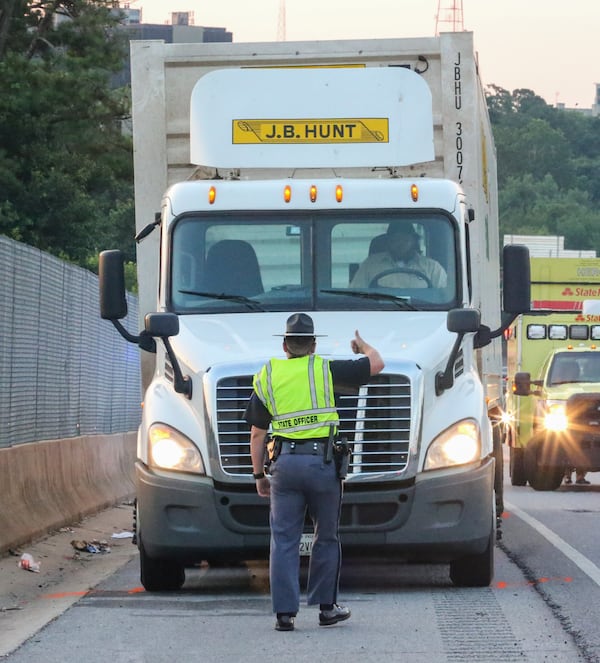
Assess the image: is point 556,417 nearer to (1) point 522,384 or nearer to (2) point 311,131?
(1) point 522,384

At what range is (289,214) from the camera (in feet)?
43.7

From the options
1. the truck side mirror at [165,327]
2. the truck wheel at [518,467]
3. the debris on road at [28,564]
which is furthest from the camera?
the truck wheel at [518,467]

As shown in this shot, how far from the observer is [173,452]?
39.9 feet

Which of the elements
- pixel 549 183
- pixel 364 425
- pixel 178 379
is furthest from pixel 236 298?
pixel 549 183

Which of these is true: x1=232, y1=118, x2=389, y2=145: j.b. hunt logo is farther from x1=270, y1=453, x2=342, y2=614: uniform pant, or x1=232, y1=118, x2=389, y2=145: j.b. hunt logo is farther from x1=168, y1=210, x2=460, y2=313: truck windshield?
x1=270, y1=453, x2=342, y2=614: uniform pant

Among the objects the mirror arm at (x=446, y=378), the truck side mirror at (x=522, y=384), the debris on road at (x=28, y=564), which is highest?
the truck side mirror at (x=522, y=384)

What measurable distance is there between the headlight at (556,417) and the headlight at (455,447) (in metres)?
13.6

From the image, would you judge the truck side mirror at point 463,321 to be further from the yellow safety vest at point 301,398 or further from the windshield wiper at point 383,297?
the yellow safety vest at point 301,398

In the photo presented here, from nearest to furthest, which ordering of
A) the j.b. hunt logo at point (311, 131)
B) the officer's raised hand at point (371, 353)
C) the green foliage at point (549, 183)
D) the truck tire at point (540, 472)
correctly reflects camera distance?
the officer's raised hand at point (371, 353)
the j.b. hunt logo at point (311, 131)
the truck tire at point (540, 472)
the green foliage at point (549, 183)

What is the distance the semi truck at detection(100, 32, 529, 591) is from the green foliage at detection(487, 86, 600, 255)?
6216 inches

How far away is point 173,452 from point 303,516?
1534 mm

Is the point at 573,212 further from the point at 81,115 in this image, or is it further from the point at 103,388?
the point at 103,388

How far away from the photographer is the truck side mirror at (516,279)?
1268cm

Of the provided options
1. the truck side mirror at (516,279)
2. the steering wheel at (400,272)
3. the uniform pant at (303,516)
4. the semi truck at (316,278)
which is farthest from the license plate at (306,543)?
the truck side mirror at (516,279)
